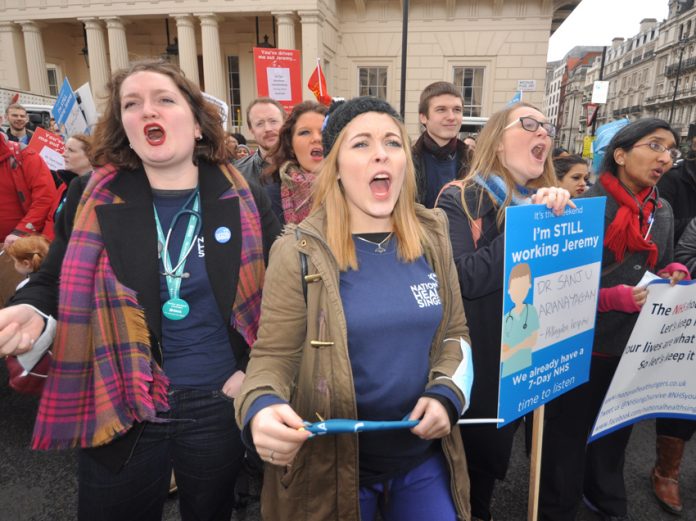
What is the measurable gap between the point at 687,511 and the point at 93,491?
10.8 feet

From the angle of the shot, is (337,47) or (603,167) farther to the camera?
(337,47)

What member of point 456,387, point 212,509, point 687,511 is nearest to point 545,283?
point 456,387

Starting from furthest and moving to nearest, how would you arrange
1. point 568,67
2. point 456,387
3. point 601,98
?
point 568,67 < point 601,98 < point 456,387

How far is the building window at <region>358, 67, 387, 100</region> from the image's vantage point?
18.3 m

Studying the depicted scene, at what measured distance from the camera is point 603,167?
7.86ft

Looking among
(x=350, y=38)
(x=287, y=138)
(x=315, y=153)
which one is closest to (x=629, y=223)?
(x=315, y=153)

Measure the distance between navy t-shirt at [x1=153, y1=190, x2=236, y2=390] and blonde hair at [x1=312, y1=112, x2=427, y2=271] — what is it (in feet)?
1.75

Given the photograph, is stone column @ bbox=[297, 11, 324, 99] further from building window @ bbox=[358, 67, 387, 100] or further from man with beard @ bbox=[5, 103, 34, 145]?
man with beard @ bbox=[5, 103, 34, 145]

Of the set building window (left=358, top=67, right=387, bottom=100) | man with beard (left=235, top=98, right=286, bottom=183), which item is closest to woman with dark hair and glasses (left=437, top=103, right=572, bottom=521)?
man with beard (left=235, top=98, right=286, bottom=183)

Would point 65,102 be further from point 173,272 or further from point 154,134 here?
point 173,272

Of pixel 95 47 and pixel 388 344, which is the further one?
pixel 95 47

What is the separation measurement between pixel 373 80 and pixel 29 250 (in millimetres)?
18018

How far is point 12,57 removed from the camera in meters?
18.8

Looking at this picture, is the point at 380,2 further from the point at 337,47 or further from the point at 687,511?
the point at 687,511
